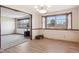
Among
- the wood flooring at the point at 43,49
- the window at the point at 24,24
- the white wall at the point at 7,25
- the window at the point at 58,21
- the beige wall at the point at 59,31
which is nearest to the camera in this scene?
the wood flooring at the point at 43,49

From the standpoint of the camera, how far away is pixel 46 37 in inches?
253

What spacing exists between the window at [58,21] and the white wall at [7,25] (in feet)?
15.4

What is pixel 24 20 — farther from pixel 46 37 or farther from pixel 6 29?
pixel 46 37

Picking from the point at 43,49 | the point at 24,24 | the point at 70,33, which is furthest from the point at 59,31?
the point at 24,24

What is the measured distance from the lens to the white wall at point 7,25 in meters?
8.62

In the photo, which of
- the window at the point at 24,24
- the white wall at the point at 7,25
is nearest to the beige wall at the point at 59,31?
the window at the point at 24,24

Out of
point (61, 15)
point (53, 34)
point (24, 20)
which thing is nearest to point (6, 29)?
point (24, 20)

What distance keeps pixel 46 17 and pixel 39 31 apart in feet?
4.28

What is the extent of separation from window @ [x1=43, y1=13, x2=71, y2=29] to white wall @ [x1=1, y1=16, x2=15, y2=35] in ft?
15.4

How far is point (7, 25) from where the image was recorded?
357 inches

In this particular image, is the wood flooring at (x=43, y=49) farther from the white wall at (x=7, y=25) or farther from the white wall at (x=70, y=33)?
the white wall at (x=7, y=25)

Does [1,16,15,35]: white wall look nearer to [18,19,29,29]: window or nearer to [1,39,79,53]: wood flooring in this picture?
[18,19,29,29]: window

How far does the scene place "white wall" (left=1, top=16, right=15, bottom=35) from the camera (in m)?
8.62
